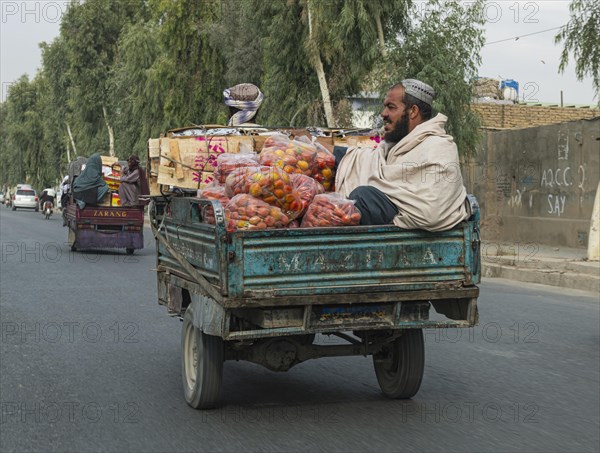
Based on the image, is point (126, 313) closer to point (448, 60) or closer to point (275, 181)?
point (275, 181)

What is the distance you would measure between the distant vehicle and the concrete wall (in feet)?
166

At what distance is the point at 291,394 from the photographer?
6.42 meters

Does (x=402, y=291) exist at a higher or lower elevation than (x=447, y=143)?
lower

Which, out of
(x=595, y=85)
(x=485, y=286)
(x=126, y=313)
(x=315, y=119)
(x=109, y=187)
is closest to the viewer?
(x=126, y=313)

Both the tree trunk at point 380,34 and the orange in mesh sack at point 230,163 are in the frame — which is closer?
the orange in mesh sack at point 230,163

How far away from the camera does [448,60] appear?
21.3 meters

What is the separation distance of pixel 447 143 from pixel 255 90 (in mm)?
2345

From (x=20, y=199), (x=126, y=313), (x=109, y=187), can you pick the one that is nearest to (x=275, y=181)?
(x=126, y=313)

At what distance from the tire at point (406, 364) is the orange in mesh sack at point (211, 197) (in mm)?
1538

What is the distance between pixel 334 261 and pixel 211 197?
3.21ft

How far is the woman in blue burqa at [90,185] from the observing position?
64.6ft

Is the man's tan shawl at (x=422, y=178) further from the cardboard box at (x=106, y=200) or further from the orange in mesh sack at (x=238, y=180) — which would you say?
the cardboard box at (x=106, y=200)

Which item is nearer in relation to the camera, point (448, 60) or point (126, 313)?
point (126, 313)

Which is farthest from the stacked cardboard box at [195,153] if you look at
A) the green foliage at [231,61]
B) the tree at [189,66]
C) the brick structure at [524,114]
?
the tree at [189,66]
